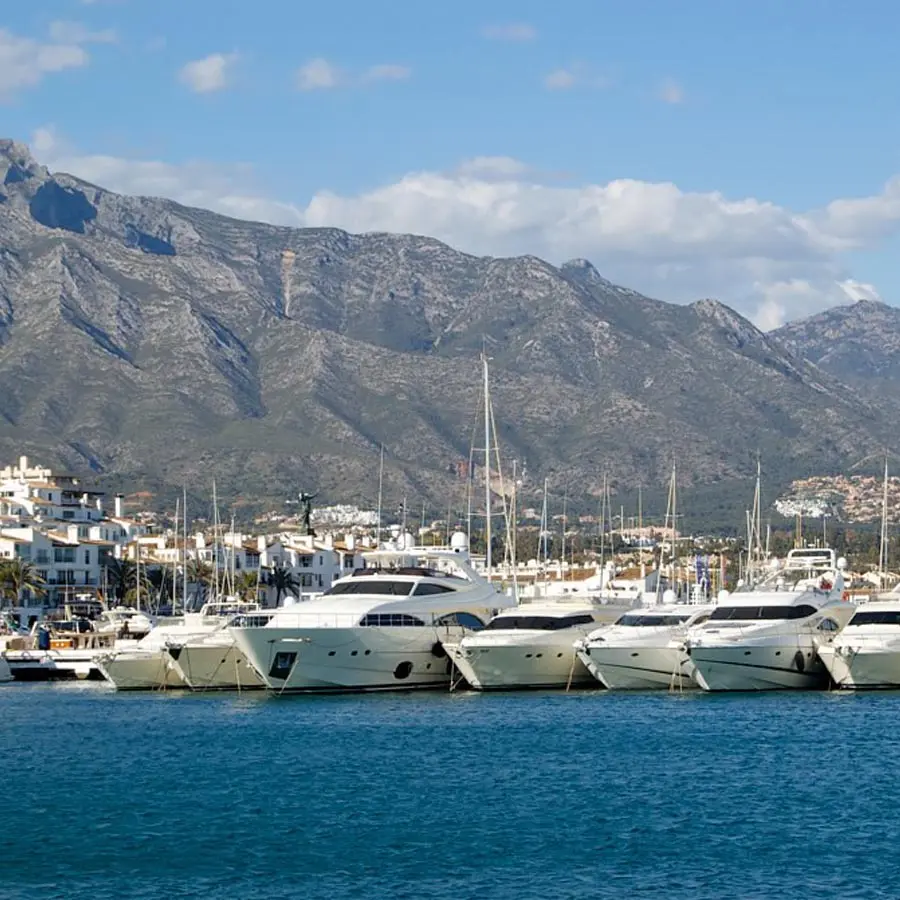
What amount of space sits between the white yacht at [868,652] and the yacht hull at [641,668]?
5968 millimetres

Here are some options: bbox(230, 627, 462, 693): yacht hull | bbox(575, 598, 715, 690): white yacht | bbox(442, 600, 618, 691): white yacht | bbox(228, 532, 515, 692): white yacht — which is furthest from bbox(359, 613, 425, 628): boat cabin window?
bbox(575, 598, 715, 690): white yacht

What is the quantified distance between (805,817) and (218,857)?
48.6ft

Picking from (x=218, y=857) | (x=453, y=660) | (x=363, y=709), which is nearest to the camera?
(x=218, y=857)

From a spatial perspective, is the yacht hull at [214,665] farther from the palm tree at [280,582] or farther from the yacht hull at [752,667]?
the palm tree at [280,582]

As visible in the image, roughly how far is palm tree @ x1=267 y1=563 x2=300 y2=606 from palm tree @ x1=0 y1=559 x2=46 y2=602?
2090cm

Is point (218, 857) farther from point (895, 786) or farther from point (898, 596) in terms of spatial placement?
point (898, 596)

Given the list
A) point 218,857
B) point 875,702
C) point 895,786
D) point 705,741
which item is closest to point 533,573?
point 875,702

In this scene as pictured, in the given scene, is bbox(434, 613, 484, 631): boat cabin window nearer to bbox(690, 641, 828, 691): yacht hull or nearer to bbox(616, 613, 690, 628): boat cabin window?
bbox(616, 613, 690, 628): boat cabin window

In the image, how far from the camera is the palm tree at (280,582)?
157375 millimetres

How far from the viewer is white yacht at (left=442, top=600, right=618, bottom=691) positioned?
8044cm

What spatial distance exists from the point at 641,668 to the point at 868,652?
9.44m

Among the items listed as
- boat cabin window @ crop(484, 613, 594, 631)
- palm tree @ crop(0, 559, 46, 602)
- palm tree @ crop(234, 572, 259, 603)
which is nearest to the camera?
boat cabin window @ crop(484, 613, 594, 631)

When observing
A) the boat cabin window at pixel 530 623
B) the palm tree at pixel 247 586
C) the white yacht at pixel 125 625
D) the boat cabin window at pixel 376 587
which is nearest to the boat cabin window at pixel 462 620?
the boat cabin window at pixel 530 623

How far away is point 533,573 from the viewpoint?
509 feet
